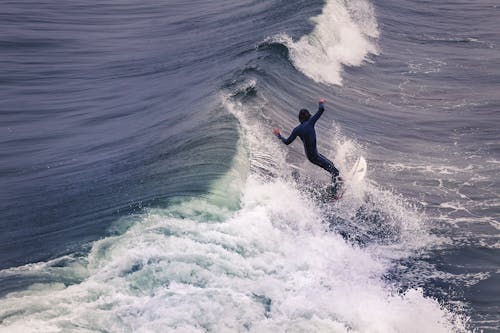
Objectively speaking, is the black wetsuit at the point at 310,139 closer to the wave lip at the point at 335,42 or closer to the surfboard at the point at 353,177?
Answer: the surfboard at the point at 353,177

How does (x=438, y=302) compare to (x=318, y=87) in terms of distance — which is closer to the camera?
(x=438, y=302)

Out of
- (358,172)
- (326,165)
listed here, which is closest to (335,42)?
(358,172)

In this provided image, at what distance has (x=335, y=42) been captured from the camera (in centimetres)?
2497

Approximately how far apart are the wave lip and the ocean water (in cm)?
10

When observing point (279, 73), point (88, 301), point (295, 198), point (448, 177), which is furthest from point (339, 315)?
point (279, 73)

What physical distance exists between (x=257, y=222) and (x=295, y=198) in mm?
1783

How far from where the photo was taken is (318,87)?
2080 centimetres

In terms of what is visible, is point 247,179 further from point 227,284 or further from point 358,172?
point 227,284

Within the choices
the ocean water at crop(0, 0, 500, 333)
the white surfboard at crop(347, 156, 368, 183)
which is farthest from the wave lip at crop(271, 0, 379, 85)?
the white surfboard at crop(347, 156, 368, 183)

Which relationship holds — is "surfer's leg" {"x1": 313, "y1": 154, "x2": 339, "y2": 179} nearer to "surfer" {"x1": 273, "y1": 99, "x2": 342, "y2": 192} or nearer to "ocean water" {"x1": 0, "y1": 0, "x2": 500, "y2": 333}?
"surfer" {"x1": 273, "y1": 99, "x2": 342, "y2": 192}

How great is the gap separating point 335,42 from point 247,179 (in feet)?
44.7

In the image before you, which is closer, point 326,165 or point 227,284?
point 227,284

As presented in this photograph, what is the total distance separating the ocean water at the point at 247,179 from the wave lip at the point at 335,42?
0.34 ft

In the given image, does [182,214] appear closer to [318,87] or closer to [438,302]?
[438,302]
